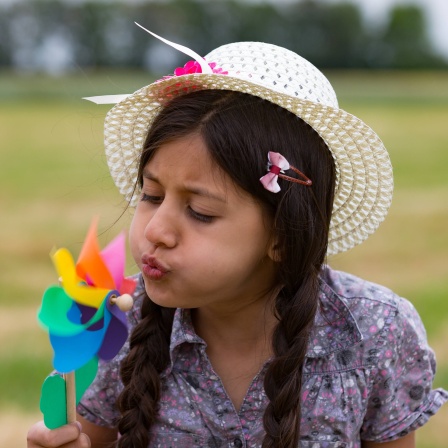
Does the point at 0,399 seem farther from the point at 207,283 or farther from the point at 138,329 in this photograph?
the point at 207,283

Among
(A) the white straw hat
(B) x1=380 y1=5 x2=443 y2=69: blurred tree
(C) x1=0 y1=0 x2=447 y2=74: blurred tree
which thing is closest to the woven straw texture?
(A) the white straw hat

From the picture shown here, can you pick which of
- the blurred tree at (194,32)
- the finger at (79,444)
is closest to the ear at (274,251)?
the finger at (79,444)

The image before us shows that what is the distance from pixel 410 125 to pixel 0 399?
35.7 ft

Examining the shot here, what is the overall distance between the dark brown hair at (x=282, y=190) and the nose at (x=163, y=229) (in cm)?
12

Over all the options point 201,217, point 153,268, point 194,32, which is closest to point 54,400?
point 153,268

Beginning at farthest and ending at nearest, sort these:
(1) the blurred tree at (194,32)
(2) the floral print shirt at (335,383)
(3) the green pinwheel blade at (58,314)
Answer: (1) the blurred tree at (194,32) → (2) the floral print shirt at (335,383) → (3) the green pinwheel blade at (58,314)

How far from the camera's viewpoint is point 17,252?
5059 mm

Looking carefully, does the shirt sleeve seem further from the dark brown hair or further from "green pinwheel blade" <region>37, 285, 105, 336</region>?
"green pinwheel blade" <region>37, 285, 105, 336</region>

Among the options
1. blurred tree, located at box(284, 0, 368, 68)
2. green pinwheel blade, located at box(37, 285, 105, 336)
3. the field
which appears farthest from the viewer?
blurred tree, located at box(284, 0, 368, 68)

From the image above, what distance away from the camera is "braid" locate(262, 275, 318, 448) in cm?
172

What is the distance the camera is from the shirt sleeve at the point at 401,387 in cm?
187

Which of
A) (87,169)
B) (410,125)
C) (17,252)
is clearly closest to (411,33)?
(410,125)

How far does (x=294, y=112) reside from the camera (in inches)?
67.3

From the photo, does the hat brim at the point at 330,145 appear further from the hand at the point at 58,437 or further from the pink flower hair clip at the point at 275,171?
the hand at the point at 58,437
